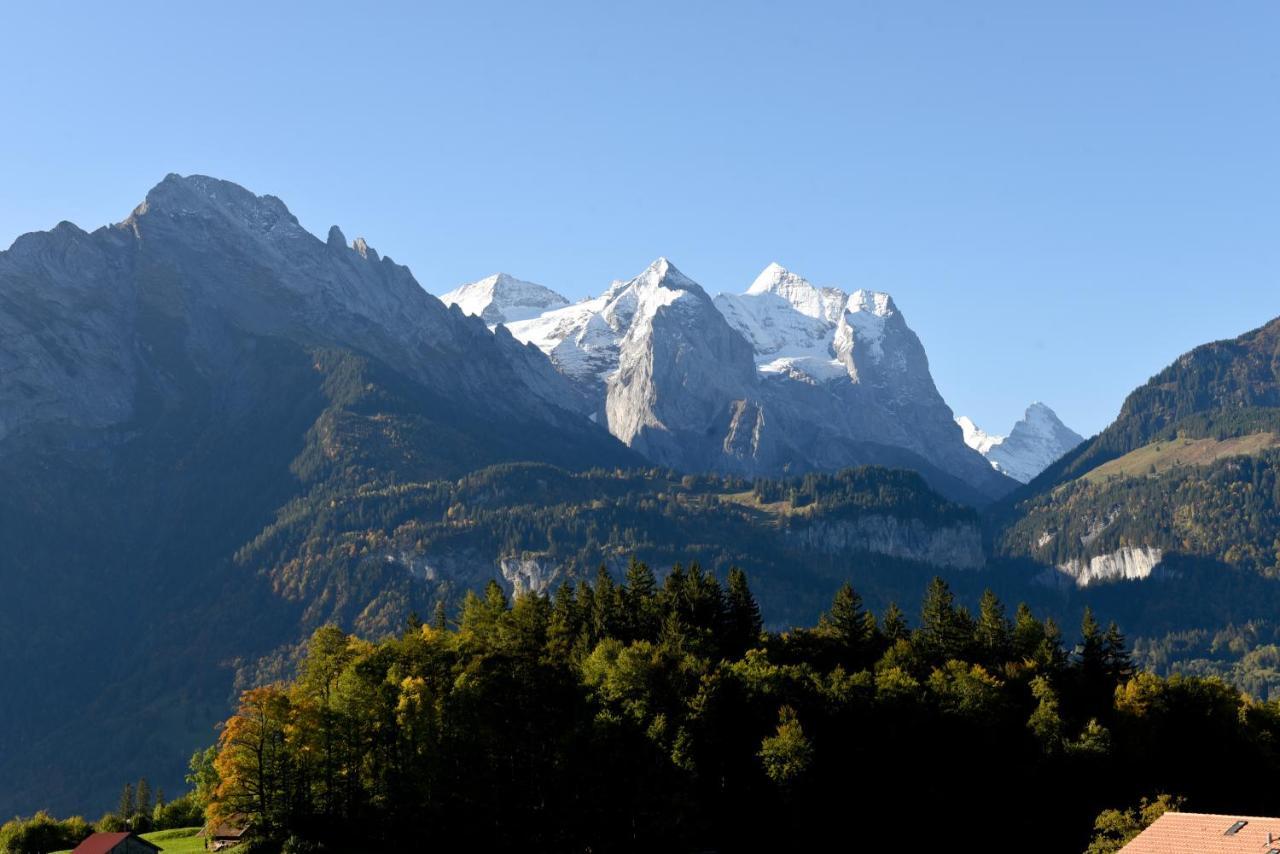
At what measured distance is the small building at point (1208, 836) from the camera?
94500 millimetres

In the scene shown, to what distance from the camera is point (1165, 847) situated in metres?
97.1

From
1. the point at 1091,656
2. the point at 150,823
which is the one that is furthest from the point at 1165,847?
the point at 150,823

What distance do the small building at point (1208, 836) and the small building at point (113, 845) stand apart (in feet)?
274

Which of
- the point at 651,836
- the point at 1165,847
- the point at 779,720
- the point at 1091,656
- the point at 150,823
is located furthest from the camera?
the point at 150,823

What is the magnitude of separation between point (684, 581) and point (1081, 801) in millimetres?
50009

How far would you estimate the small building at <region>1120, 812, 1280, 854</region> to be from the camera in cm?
9450

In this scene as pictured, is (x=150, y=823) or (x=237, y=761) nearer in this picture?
(x=237, y=761)

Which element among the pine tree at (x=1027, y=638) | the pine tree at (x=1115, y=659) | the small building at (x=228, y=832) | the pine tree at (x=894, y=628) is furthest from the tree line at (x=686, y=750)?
the pine tree at (x=894, y=628)

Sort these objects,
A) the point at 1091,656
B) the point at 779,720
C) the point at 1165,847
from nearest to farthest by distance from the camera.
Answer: the point at 1165,847
the point at 779,720
the point at 1091,656

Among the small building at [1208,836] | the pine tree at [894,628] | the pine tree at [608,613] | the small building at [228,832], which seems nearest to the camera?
the small building at [1208,836]

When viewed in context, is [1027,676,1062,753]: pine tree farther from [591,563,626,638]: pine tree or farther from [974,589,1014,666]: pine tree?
[591,563,626,638]: pine tree

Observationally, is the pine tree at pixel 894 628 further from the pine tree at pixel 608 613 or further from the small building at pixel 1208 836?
the small building at pixel 1208 836

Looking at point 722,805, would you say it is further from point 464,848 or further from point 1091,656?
point 1091,656

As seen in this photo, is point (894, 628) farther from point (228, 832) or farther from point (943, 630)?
point (228, 832)
